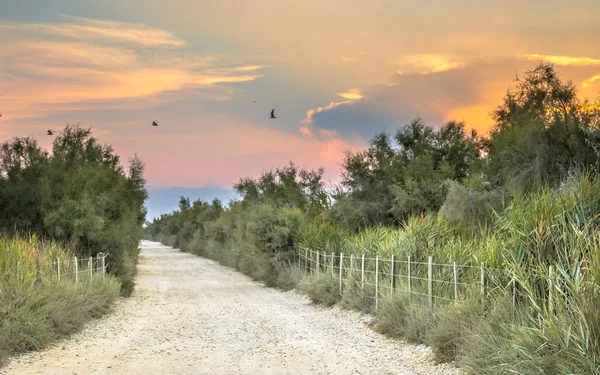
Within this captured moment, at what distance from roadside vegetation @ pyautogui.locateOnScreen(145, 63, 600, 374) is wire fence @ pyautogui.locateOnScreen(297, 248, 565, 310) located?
69mm

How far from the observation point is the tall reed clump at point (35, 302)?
1069 centimetres

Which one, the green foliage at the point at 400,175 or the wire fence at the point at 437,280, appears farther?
the green foliage at the point at 400,175

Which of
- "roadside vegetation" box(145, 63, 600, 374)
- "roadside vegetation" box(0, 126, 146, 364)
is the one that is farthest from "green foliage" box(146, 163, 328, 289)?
"roadside vegetation" box(0, 126, 146, 364)

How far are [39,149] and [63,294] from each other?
985 centimetres

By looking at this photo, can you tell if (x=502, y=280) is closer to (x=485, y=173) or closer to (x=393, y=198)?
(x=485, y=173)

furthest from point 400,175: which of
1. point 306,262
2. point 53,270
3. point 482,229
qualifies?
point 53,270

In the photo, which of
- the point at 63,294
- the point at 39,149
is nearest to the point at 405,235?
the point at 63,294

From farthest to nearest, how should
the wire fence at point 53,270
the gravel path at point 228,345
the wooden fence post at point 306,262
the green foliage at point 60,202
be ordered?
the wooden fence post at point 306,262
the green foliage at point 60,202
the wire fence at point 53,270
the gravel path at point 228,345

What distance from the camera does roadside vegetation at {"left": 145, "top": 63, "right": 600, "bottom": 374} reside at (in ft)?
23.0

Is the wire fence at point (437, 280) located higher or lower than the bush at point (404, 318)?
higher

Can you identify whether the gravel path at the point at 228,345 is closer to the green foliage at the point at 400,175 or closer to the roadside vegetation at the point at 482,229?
the roadside vegetation at the point at 482,229

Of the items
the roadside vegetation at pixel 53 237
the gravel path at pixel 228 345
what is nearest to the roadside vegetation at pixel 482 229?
the gravel path at pixel 228 345

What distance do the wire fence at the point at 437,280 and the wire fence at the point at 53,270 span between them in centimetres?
828

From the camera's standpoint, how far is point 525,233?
8828mm
